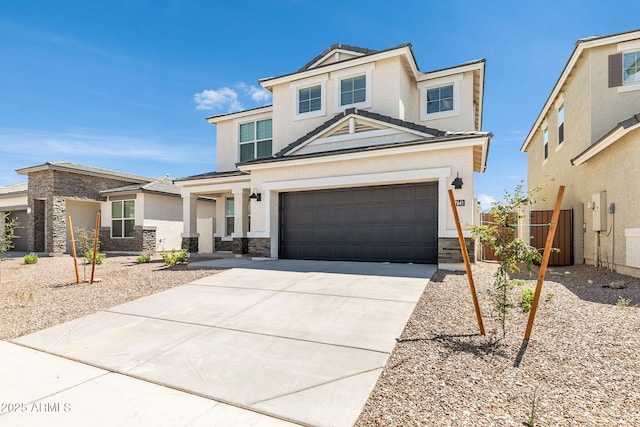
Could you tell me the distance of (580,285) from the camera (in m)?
7.70

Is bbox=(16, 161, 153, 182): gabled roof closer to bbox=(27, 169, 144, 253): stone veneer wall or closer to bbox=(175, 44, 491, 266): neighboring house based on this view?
bbox=(27, 169, 144, 253): stone veneer wall

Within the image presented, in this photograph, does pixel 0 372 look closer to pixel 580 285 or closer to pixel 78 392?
pixel 78 392

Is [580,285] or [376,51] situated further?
[376,51]

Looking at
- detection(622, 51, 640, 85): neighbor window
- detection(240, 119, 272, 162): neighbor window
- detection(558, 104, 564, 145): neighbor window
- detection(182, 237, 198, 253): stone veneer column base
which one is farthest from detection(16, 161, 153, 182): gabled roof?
detection(622, 51, 640, 85): neighbor window

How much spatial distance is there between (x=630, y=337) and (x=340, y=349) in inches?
149

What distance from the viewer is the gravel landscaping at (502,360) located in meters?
2.81

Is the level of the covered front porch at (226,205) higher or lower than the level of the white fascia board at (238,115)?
lower

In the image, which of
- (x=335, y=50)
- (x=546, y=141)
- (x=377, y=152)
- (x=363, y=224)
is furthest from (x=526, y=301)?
(x=546, y=141)

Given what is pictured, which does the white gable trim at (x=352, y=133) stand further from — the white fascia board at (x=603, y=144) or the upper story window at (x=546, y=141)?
the upper story window at (x=546, y=141)

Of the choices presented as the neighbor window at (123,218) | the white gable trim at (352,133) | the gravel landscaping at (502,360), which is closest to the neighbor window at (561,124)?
the white gable trim at (352,133)

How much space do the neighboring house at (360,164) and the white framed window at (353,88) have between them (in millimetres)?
40

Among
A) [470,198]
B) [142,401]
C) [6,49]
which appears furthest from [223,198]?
[142,401]

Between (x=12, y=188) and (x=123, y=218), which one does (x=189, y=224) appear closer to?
(x=123, y=218)

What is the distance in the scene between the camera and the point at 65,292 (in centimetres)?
786
